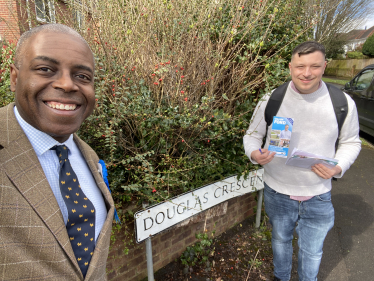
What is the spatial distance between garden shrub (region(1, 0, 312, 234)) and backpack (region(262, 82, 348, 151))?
0.89 ft

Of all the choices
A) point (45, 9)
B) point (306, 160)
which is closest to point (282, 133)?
point (306, 160)

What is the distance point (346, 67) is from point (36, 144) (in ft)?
101

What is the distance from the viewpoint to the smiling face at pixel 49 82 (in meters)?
0.96

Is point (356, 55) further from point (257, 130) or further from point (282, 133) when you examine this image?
point (282, 133)

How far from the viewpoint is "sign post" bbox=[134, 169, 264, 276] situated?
202 cm

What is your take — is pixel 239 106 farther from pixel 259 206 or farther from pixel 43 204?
pixel 43 204

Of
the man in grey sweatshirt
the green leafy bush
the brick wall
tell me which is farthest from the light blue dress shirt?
the green leafy bush

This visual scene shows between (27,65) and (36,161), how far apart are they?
0.38 meters

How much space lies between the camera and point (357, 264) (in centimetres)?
300

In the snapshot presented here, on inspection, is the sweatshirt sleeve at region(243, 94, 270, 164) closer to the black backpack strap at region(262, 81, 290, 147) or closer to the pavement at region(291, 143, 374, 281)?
the black backpack strap at region(262, 81, 290, 147)

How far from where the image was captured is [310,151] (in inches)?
85.4

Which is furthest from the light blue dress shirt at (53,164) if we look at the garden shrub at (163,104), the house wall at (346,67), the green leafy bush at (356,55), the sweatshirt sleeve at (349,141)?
the green leafy bush at (356,55)

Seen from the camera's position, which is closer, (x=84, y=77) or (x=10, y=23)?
(x=84, y=77)

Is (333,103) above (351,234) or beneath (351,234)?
above
